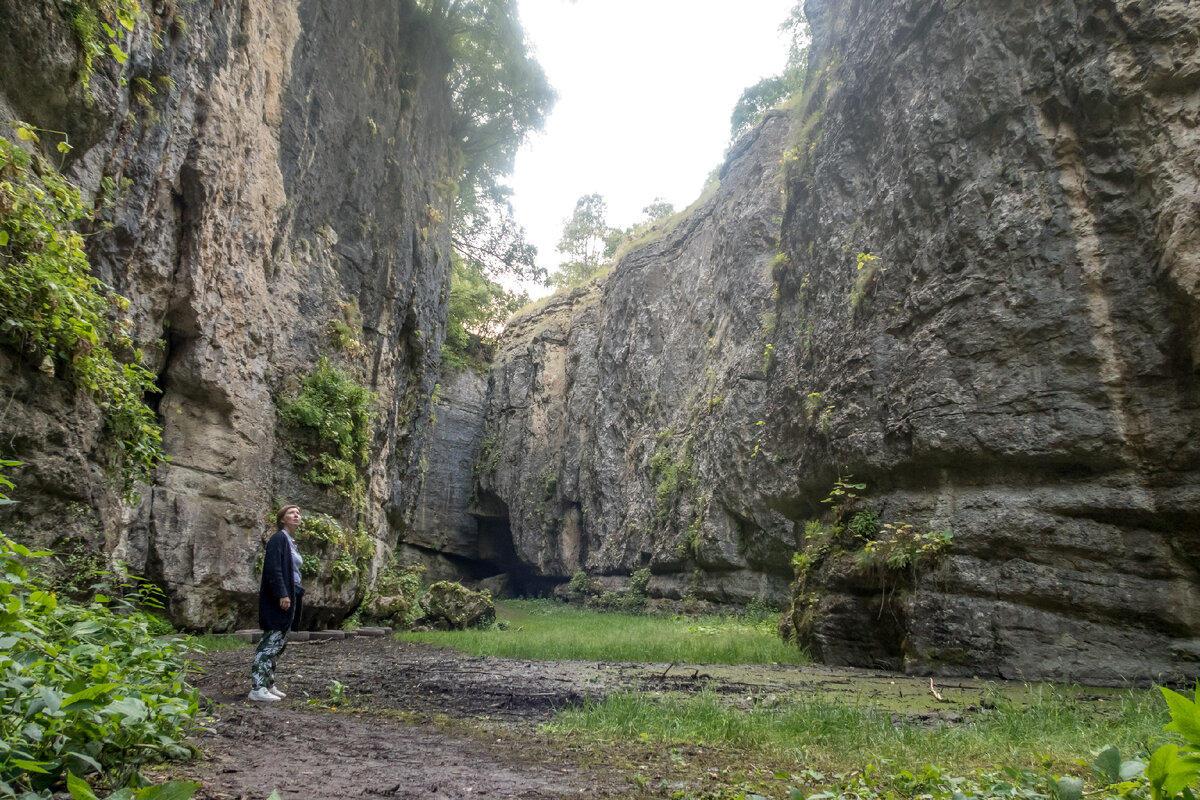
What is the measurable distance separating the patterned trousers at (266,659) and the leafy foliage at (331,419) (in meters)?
7.59

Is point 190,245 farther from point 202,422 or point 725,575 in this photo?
point 725,575

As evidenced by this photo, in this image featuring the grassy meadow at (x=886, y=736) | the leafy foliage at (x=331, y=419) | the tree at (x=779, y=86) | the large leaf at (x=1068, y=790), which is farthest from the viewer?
the tree at (x=779, y=86)

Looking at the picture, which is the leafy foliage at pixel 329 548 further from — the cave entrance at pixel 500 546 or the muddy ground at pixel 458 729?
the cave entrance at pixel 500 546

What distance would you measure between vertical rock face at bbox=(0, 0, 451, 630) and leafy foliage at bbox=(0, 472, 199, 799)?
2.74 meters

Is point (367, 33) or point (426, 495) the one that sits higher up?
point (367, 33)

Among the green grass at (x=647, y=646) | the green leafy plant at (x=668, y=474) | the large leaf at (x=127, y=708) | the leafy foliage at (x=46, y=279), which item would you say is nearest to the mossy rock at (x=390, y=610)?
the green grass at (x=647, y=646)

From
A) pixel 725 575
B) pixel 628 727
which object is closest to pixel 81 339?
pixel 628 727

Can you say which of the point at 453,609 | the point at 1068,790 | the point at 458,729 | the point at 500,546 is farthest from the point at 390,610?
the point at 500,546

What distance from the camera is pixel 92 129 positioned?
6.02m

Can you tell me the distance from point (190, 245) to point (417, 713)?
341 inches

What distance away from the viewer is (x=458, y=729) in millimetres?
4926

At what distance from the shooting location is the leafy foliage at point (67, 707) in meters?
2.16

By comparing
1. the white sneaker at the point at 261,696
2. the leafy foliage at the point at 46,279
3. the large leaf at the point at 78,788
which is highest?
the leafy foliage at the point at 46,279

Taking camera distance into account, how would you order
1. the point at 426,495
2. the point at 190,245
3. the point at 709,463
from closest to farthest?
the point at 190,245 → the point at 709,463 → the point at 426,495
